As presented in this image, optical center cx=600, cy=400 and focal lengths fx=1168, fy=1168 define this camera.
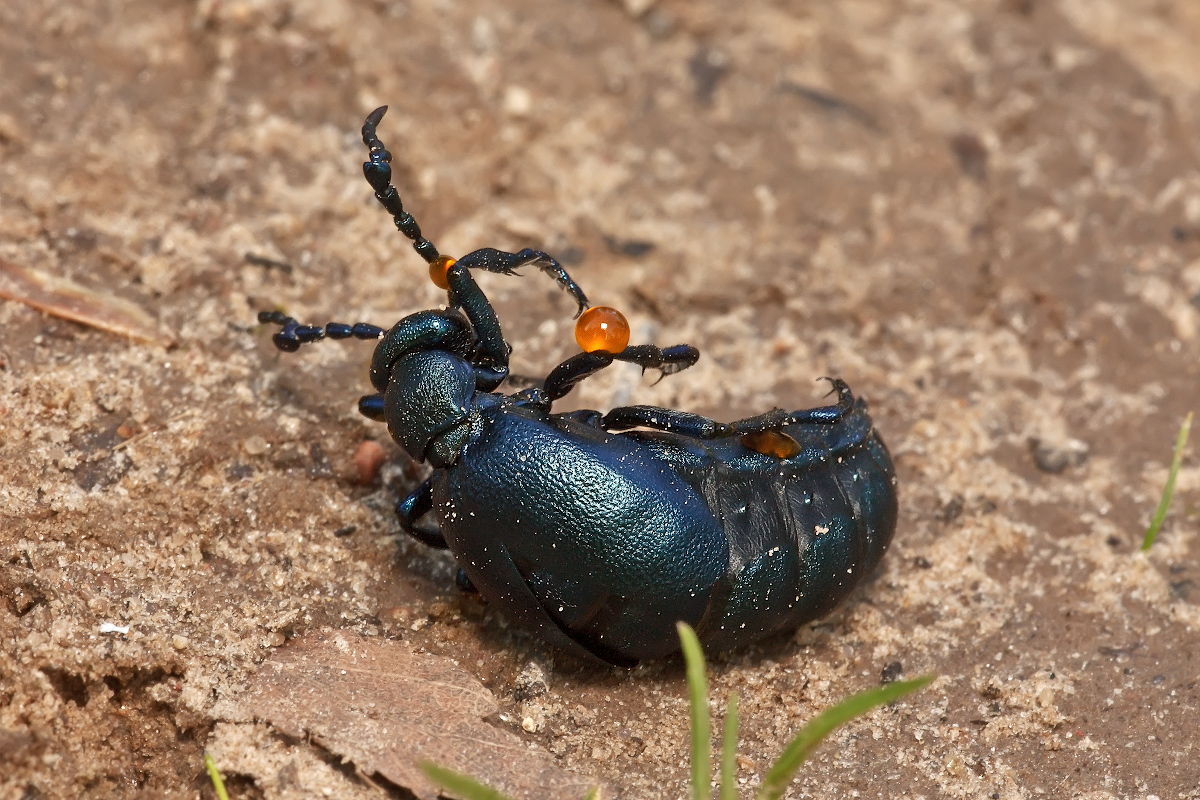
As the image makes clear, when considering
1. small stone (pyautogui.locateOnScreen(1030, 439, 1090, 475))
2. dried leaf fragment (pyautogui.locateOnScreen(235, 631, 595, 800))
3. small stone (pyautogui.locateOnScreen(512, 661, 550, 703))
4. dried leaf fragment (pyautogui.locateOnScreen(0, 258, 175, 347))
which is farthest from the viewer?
small stone (pyautogui.locateOnScreen(1030, 439, 1090, 475))

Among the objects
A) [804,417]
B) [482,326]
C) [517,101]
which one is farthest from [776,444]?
[517,101]

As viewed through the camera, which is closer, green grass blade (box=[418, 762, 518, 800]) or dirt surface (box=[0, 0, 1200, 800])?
green grass blade (box=[418, 762, 518, 800])

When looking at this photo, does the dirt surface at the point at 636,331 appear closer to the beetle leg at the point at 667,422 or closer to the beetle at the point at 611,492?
the beetle at the point at 611,492

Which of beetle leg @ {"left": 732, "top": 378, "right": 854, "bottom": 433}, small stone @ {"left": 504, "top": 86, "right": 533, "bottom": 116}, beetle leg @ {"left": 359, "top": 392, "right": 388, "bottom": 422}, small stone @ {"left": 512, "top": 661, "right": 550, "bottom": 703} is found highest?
beetle leg @ {"left": 732, "top": 378, "right": 854, "bottom": 433}

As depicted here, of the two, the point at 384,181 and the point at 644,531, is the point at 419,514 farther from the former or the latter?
the point at 384,181

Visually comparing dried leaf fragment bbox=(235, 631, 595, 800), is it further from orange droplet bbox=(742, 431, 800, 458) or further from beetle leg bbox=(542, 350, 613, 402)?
orange droplet bbox=(742, 431, 800, 458)

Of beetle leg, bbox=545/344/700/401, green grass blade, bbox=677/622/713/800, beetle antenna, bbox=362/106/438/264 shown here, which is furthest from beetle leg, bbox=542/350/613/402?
green grass blade, bbox=677/622/713/800
